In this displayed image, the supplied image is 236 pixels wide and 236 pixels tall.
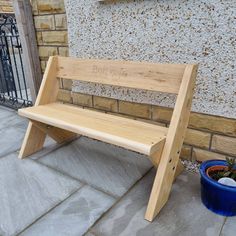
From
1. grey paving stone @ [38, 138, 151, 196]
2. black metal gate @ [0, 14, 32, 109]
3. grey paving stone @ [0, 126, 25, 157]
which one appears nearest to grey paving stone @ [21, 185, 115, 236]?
grey paving stone @ [38, 138, 151, 196]

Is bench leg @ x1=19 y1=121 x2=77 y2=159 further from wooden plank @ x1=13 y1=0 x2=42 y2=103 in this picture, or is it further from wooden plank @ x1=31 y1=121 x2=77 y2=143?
wooden plank @ x1=13 y1=0 x2=42 y2=103

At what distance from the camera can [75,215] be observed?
5.23ft

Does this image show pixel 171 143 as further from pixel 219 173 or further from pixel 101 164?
pixel 101 164

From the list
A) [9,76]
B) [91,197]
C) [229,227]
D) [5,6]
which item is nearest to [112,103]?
[91,197]

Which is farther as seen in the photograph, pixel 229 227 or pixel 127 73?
pixel 127 73

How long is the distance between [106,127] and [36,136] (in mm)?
897

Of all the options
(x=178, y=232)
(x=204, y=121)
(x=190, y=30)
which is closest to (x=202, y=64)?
(x=190, y=30)

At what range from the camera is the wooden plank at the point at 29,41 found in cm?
269

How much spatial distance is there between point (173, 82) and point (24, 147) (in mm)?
1412

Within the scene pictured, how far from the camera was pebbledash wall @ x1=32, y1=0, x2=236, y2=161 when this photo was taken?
1866 mm

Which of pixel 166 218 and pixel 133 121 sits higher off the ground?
pixel 133 121

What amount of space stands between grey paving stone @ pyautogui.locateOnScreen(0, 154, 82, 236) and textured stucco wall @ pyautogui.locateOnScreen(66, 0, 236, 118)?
89cm

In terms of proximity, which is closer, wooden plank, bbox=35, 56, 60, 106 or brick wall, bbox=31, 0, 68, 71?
wooden plank, bbox=35, 56, 60, 106

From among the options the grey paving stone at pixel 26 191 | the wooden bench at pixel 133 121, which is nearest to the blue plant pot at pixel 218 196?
the wooden bench at pixel 133 121
